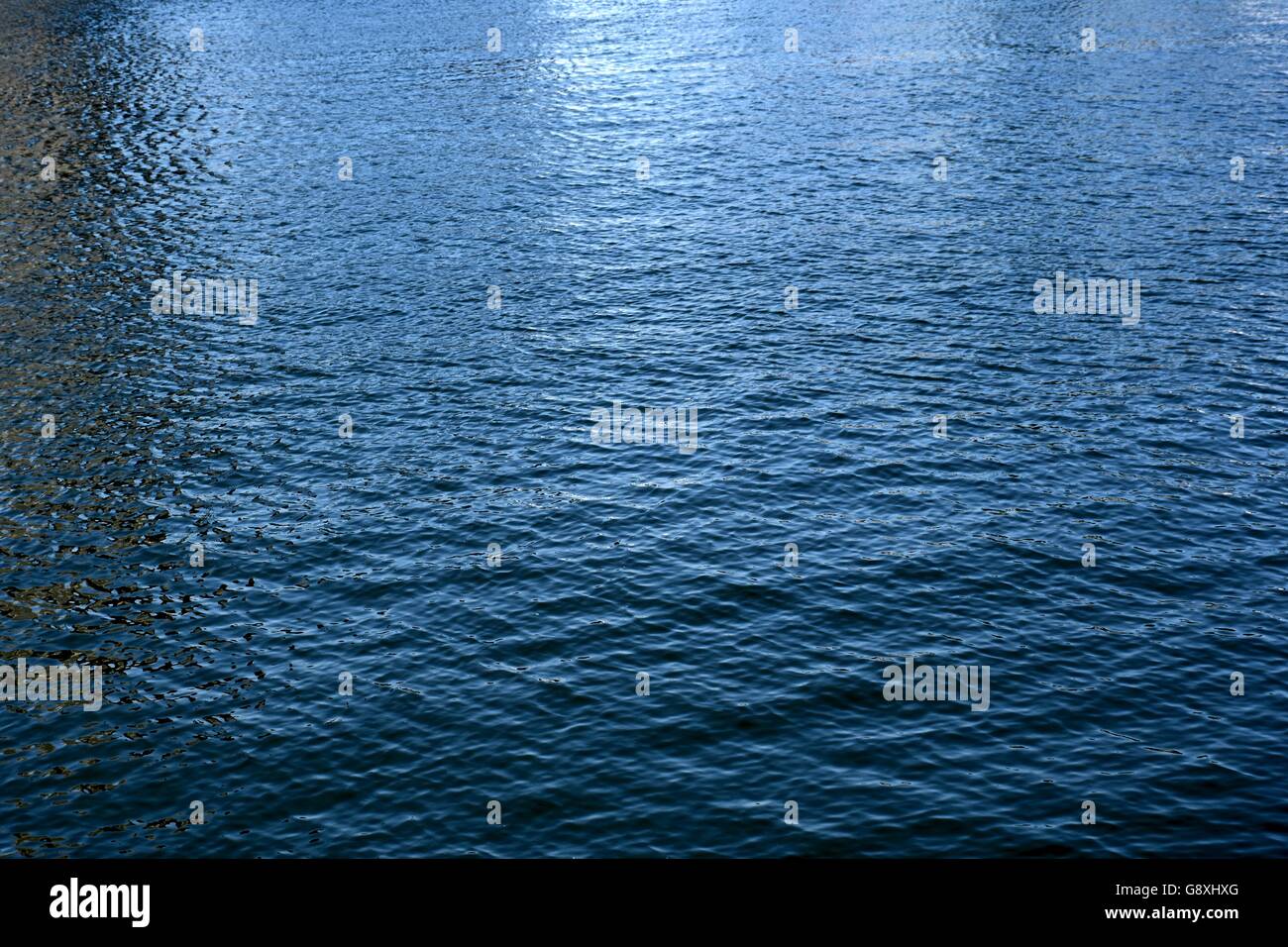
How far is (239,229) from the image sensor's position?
10194cm

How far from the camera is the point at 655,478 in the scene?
216 ft

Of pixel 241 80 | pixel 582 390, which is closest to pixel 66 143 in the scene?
pixel 241 80

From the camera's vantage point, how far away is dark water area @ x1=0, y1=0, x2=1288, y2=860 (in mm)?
45656

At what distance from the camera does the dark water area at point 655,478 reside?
45656mm
